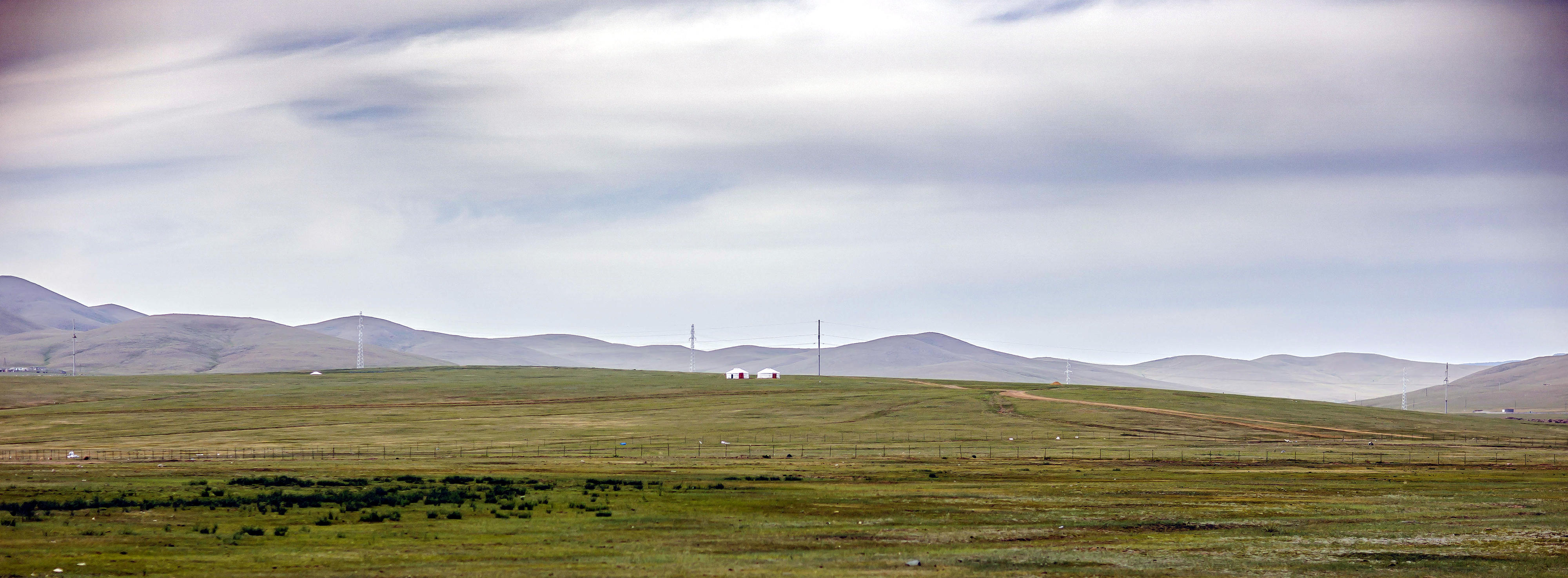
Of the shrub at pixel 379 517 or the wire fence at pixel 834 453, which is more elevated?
the shrub at pixel 379 517

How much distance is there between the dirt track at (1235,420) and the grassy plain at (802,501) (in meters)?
1.48

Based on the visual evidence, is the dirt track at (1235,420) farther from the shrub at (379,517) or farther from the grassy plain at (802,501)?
the shrub at (379,517)

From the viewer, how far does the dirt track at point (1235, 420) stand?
11944cm

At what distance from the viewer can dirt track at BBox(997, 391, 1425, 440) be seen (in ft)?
392

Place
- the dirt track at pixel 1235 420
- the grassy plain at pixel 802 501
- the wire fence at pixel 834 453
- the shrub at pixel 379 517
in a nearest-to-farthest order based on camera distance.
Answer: the grassy plain at pixel 802 501, the shrub at pixel 379 517, the wire fence at pixel 834 453, the dirt track at pixel 1235 420

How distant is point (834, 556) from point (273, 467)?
5031 centimetres

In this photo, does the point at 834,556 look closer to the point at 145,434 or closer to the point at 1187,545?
the point at 1187,545

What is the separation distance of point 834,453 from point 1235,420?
6787 cm

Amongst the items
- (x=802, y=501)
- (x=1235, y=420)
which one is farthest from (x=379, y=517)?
(x=1235, y=420)

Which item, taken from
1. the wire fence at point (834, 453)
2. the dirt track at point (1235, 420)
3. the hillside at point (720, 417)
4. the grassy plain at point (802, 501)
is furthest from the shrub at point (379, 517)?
the dirt track at point (1235, 420)

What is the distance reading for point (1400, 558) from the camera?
33031 mm

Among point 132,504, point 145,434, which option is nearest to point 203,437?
point 145,434

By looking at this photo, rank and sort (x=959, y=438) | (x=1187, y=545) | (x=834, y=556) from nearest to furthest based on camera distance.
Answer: (x=834, y=556), (x=1187, y=545), (x=959, y=438)

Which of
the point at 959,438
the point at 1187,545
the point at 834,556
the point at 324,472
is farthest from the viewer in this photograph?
the point at 959,438
